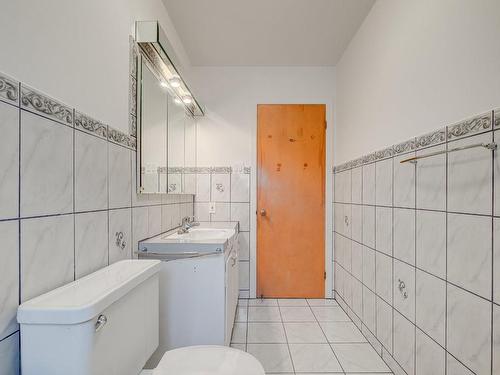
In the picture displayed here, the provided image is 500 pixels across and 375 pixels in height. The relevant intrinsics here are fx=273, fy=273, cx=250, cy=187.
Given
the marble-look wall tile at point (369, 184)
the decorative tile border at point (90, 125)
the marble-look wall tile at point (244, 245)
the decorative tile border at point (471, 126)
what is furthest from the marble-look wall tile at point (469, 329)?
the marble-look wall tile at point (244, 245)

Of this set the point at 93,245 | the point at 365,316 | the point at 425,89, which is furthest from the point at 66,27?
the point at 365,316

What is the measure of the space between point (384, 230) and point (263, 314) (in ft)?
4.51

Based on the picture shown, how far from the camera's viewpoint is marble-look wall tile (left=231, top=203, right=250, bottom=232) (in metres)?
2.90

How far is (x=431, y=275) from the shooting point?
1342mm

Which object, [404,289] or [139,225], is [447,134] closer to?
[404,289]

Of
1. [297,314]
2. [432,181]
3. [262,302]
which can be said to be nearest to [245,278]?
[262,302]

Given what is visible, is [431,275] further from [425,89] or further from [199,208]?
[199,208]

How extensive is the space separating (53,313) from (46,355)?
0.12m

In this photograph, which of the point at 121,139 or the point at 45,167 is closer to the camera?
the point at 45,167

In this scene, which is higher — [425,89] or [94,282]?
[425,89]

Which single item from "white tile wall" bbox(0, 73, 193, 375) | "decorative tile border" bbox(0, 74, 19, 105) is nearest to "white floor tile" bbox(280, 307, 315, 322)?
"white tile wall" bbox(0, 73, 193, 375)

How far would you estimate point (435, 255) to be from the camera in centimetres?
131

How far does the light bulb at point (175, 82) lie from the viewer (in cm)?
202

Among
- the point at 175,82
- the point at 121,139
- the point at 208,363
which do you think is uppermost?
the point at 175,82
